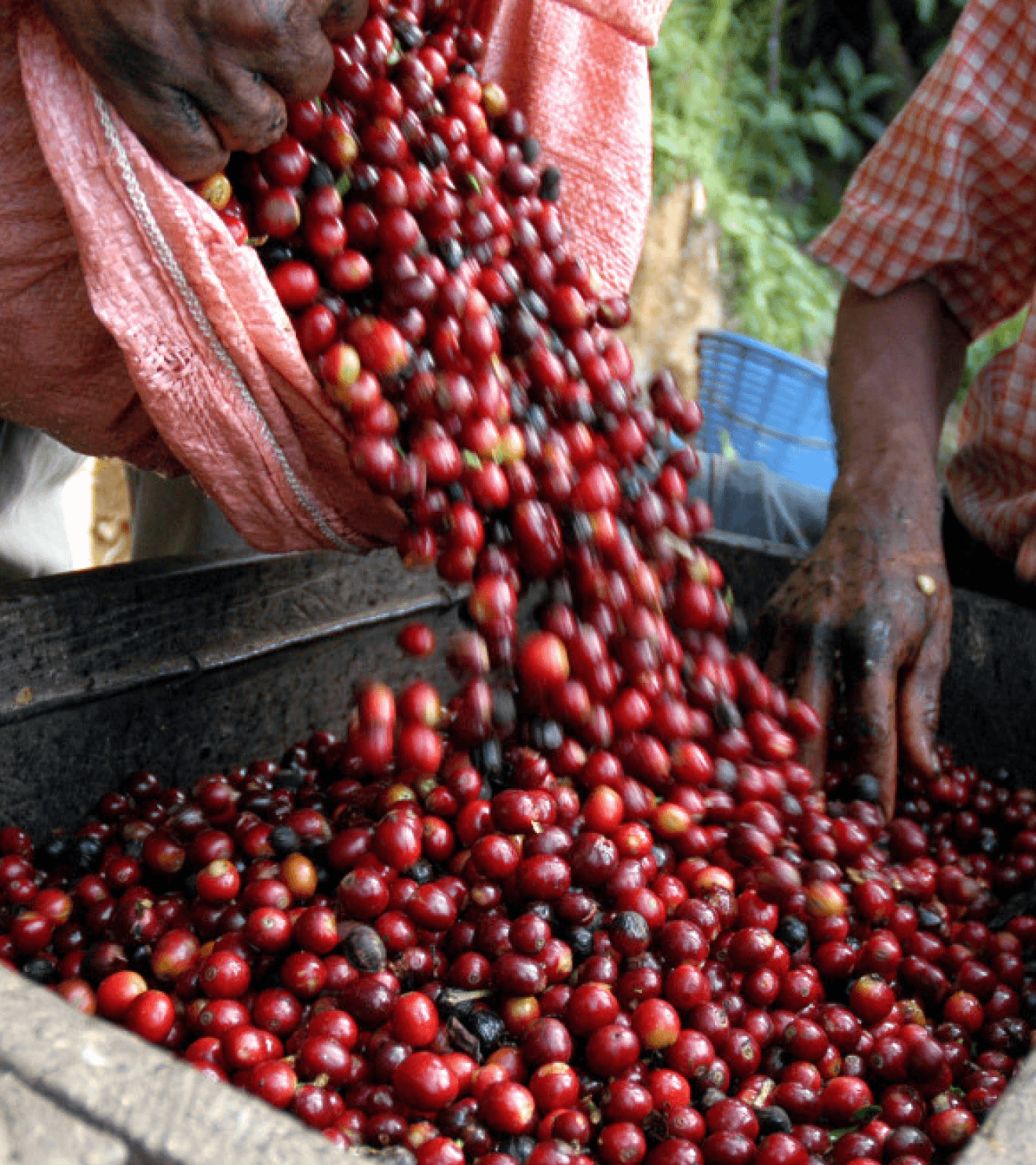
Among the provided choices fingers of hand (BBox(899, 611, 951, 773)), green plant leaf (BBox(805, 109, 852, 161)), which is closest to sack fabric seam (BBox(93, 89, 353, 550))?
fingers of hand (BBox(899, 611, 951, 773))

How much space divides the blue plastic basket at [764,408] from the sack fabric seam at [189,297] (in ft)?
11.2

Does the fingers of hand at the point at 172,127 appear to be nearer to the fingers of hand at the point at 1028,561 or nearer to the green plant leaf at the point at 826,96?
the fingers of hand at the point at 1028,561

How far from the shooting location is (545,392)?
1.40 m

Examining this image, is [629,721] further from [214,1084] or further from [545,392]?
[214,1084]

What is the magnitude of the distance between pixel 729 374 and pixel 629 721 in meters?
3.70

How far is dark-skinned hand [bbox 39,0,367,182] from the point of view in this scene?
1008mm

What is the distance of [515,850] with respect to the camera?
134cm

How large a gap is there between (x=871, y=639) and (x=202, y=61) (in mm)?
1433

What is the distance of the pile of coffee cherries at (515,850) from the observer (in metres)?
1.15

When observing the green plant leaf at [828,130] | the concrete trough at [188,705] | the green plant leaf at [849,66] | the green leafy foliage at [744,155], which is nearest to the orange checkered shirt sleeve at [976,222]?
the concrete trough at [188,705]

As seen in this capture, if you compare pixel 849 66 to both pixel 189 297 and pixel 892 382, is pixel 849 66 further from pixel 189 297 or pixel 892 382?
pixel 189 297

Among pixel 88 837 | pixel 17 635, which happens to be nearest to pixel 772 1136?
pixel 88 837

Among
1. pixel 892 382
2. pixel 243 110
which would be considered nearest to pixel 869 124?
pixel 892 382

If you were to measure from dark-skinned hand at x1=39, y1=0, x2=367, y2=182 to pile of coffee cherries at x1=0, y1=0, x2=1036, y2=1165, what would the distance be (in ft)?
0.30
